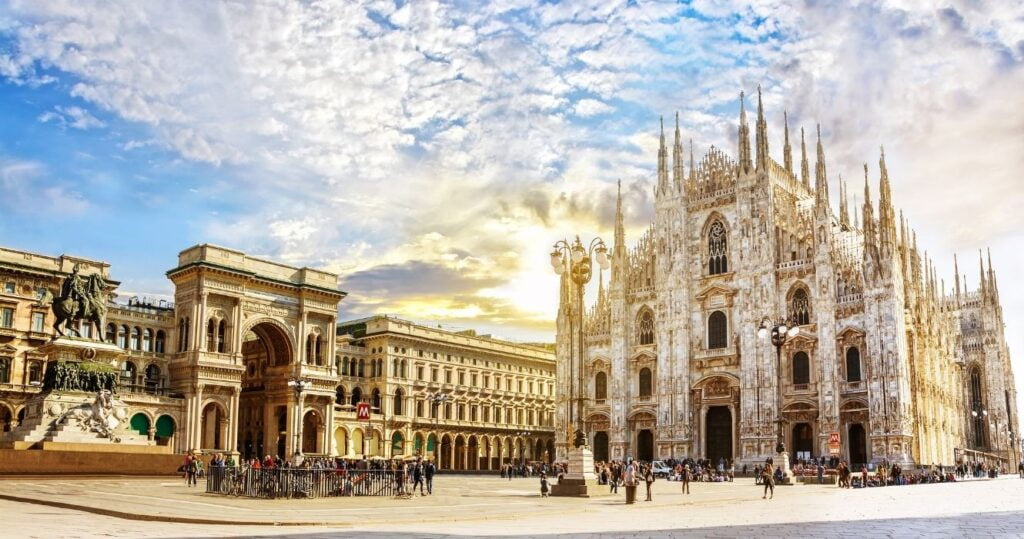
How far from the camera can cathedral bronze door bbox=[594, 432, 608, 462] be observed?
7250 centimetres

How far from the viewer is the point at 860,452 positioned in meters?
60.1

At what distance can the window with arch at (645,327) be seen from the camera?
71125 millimetres

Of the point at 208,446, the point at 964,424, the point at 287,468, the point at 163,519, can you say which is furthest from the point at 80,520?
the point at 964,424

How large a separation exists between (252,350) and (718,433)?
34.9 meters

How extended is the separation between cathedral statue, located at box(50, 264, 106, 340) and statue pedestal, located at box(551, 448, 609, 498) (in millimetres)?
21563

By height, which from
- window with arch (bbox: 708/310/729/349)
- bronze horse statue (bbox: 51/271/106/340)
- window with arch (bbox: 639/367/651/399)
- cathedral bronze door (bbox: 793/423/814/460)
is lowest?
cathedral bronze door (bbox: 793/423/814/460)

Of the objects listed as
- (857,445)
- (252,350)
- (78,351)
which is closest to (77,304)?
(78,351)

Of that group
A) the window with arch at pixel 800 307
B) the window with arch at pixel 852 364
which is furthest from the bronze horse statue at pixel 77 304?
the window with arch at pixel 852 364

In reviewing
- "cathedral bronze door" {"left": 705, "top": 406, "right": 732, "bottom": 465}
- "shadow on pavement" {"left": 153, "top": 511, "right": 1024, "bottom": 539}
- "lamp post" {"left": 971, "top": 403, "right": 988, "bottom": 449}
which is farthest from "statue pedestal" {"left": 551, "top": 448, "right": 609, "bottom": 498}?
"lamp post" {"left": 971, "top": 403, "right": 988, "bottom": 449}

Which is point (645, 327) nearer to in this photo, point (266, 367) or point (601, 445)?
point (601, 445)

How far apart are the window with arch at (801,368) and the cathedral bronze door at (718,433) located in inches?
224

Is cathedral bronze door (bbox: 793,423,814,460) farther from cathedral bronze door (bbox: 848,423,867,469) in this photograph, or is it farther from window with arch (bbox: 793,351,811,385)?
window with arch (bbox: 793,351,811,385)

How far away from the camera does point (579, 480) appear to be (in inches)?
1198

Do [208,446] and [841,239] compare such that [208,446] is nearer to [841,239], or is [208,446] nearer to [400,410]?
[400,410]
